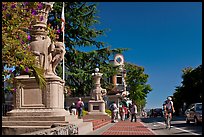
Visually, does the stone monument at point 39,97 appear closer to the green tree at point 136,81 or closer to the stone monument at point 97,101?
the stone monument at point 97,101

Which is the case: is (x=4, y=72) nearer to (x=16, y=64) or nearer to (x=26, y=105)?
(x=16, y=64)

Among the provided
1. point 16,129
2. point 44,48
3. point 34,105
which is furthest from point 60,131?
point 44,48

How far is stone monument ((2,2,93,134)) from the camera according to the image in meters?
12.4

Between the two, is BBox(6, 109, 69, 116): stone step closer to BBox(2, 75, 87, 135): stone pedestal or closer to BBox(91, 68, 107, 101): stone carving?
BBox(2, 75, 87, 135): stone pedestal

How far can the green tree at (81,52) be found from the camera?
32.3 m

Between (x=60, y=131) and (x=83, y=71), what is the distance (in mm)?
23637

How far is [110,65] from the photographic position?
1326 inches

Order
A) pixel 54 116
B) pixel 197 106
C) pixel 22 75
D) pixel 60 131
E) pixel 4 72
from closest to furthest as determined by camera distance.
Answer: pixel 60 131
pixel 4 72
pixel 54 116
pixel 22 75
pixel 197 106

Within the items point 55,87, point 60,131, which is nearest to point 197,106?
point 55,87

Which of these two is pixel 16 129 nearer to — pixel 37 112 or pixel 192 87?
pixel 37 112

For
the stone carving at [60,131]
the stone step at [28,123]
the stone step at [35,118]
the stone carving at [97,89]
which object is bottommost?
the stone carving at [60,131]

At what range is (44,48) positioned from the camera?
13.8 meters

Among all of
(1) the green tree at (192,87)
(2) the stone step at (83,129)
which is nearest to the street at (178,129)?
(2) the stone step at (83,129)

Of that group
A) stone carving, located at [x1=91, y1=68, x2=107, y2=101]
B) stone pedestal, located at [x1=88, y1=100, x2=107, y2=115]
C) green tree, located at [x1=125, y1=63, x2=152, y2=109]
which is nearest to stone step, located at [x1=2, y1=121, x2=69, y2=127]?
stone carving, located at [x1=91, y1=68, x2=107, y2=101]
